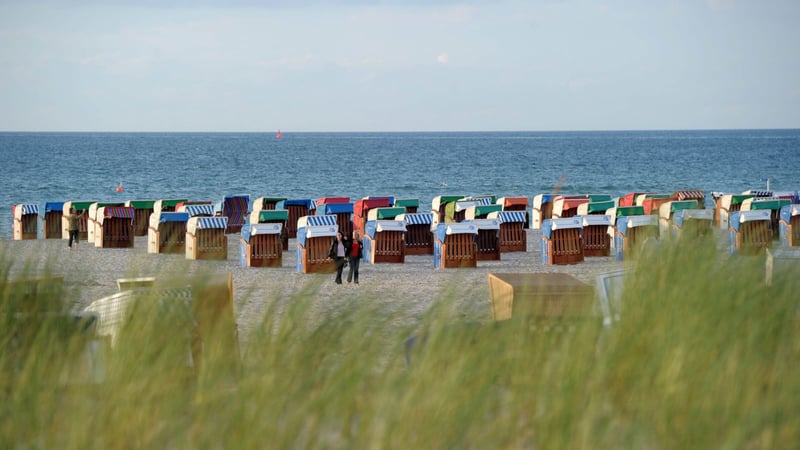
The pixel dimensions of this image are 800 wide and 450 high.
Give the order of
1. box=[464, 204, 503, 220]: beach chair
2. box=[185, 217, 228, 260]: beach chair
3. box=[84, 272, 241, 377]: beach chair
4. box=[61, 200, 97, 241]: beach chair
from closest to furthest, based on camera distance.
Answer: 1. box=[84, 272, 241, 377]: beach chair
2. box=[185, 217, 228, 260]: beach chair
3. box=[464, 204, 503, 220]: beach chair
4. box=[61, 200, 97, 241]: beach chair

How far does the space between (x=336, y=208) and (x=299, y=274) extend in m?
5.87

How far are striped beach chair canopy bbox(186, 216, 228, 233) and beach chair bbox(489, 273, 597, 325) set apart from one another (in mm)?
11824

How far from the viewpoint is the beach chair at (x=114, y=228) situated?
24.0m

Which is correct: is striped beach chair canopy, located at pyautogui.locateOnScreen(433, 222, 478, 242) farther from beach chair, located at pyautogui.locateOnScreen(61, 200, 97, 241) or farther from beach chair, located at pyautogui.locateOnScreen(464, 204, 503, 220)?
beach chair, located at pyautogui.locateOnScreen(61, 200, 97, 241)

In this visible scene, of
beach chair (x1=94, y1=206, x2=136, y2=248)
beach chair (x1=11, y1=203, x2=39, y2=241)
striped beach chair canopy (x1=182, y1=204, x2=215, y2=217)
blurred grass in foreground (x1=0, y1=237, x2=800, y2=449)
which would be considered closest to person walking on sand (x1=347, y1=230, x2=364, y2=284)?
striped beach chair canopy (x1=182, y1=204, x2=215, y2=217)

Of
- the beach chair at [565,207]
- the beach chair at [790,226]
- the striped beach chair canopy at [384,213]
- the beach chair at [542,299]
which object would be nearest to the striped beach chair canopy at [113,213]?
the striped beach chair canopy at [384,213]

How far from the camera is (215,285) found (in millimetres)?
5578

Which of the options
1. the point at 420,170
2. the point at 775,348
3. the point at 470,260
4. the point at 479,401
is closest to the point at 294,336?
the point at 479,401

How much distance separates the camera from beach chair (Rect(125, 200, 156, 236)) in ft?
91.3

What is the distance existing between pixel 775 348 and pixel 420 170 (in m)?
89.6

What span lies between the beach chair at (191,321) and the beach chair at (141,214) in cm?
2290

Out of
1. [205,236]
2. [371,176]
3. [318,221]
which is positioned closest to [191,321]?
[205,236]

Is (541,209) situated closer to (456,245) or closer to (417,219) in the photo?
(417,219)

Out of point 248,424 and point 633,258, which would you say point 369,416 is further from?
point 633,258
